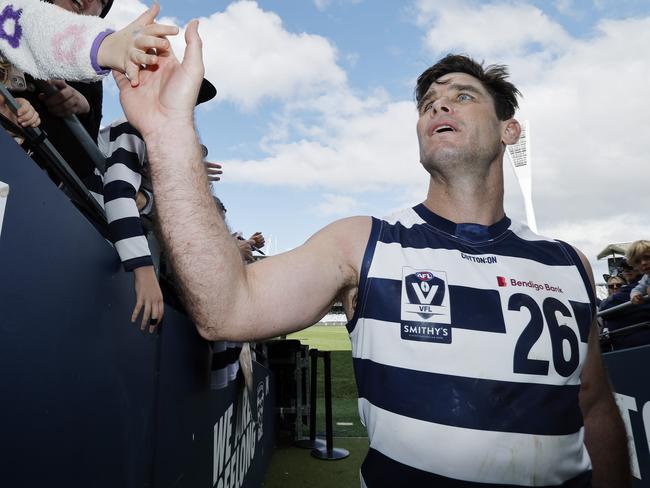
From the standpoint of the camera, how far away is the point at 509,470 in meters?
1.23

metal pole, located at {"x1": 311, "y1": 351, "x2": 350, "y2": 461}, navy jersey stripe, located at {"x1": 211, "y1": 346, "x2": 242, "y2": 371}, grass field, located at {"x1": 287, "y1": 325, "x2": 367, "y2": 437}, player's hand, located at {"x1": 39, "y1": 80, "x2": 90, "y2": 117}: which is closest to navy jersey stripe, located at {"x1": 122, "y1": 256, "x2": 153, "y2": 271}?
player's hand, located at {"x1": 39, "y1": 80, "x2": 90, "y2": 117}

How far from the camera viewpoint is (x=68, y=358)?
106cm

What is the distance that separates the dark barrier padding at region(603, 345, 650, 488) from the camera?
97.6 inches

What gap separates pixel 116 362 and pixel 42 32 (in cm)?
93

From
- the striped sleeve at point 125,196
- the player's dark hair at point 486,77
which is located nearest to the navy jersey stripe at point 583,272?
the player's dark hair at point 486,77

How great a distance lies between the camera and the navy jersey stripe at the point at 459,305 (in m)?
1.35

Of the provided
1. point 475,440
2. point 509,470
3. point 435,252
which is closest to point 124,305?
point 435,252

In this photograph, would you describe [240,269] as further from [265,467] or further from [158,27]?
[265,467]

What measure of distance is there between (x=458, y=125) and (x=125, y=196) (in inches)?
55.6

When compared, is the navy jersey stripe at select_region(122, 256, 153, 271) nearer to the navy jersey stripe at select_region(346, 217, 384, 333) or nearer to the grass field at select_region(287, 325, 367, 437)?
the navy jersey stripe at select_region(346, 217, 384, 333)

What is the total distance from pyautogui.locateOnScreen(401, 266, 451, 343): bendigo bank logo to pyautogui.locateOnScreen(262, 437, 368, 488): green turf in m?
4.02

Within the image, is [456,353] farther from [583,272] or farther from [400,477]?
A: [583,272]

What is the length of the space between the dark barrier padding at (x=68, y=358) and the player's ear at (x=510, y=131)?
183 cm

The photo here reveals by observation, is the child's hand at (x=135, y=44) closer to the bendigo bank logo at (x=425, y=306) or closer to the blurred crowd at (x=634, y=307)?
the bendigo bank logo at (x=425, y=306)
